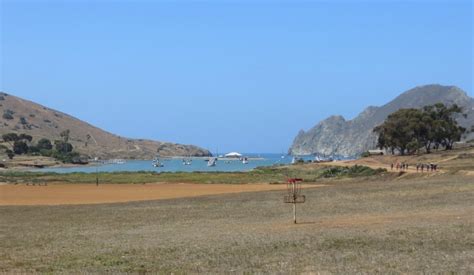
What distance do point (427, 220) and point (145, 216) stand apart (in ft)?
59.9

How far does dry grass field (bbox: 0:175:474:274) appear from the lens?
18422mm

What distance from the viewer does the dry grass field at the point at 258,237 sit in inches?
725

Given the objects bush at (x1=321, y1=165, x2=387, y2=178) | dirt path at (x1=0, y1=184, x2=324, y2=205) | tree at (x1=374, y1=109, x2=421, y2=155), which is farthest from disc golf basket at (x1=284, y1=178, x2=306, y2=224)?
tree at (x1=374, y1=109, x2=421, y2=155)

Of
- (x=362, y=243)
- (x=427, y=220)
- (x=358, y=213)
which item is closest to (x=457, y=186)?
(x=358, y=213)

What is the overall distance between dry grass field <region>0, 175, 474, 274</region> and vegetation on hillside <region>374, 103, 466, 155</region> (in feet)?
271

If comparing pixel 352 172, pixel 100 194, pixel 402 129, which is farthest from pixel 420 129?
pixel 100 194

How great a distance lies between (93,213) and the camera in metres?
45.3

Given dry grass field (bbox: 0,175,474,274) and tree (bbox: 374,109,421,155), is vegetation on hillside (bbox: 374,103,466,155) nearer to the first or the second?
tree (bbox: 374,109,421,155)

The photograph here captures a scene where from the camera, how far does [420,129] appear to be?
128m

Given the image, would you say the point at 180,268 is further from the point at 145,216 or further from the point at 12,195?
the point at 12,195

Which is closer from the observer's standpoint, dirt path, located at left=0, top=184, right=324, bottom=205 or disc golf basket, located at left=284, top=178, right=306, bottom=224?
disc golf basket, located at left=284, top=178, right=306, bottom=224

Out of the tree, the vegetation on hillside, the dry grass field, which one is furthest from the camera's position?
the tree

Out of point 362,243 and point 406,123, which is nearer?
point 362,243

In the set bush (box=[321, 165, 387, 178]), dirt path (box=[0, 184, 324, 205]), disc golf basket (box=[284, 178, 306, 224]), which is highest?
bush (box=[321, 165, 387, 178])
